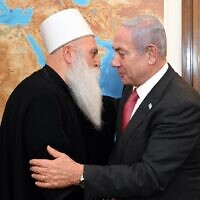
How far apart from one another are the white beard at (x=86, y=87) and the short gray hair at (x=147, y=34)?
10.6 inches

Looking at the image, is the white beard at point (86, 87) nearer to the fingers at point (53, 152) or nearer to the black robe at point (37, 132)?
the black robe at point (37, 132)

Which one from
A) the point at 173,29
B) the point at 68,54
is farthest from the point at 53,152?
the point at 173,29

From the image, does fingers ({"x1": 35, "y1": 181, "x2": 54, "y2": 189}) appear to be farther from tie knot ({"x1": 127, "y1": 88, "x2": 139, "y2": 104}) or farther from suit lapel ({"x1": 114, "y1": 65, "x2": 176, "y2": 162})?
tie knot ({"x1": 127, "y1": 88, "x2": 139, "y2": 104})

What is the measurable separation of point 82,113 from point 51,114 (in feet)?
0.91

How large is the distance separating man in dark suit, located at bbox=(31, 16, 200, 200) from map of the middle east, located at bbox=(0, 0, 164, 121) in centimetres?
46

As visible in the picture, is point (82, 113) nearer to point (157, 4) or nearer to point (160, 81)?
point (160, 81)

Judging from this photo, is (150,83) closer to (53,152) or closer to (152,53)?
(152,53)

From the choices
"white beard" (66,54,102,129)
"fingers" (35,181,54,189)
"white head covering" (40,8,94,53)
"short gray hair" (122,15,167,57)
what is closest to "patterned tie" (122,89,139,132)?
"white beard" (66,54,102,129)

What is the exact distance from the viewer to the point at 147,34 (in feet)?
5.49

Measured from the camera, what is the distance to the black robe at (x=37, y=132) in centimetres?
158

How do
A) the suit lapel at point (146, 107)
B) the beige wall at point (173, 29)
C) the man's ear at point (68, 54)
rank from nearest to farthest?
the suit lapel at point (146, 107) < the man's ear at point (68, 54) < the beige wall at point (173, 29)

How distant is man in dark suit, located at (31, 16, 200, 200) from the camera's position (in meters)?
1.55

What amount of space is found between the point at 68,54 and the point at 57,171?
0.55 metres

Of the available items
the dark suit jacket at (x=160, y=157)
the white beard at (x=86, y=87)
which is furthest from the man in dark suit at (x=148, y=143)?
the white beard at (x=86, y=87)
